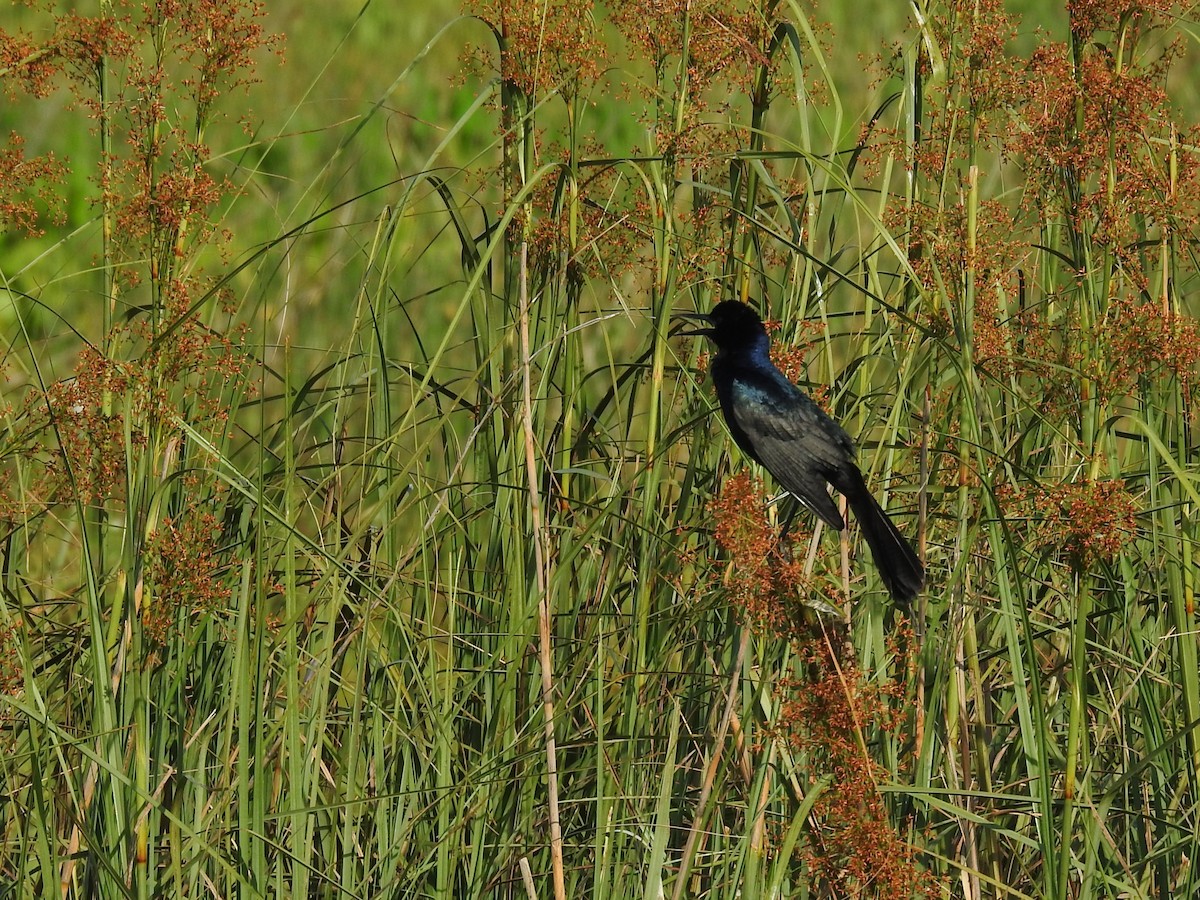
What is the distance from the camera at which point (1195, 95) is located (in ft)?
31.9

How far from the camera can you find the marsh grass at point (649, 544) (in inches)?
83.1

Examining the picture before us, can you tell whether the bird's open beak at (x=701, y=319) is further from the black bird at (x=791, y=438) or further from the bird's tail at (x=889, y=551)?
the bird's tail at (x=889, y=551)

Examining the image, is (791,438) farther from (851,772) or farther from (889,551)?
(851,772)

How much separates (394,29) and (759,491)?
31.8ft

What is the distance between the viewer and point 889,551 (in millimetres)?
2377

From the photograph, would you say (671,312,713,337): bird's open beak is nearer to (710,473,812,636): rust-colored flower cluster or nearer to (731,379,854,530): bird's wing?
(731,379,854,530): bird's wing

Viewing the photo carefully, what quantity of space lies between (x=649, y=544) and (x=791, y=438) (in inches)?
15.8

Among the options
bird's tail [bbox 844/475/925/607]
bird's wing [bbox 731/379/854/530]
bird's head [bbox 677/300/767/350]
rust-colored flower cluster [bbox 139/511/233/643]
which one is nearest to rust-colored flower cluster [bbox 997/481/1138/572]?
bird's tail [bbox 844/475/925/607]

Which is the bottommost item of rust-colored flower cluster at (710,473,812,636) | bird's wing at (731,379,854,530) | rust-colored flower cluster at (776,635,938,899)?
rust-colored flower cluster at (776,635,938,899)

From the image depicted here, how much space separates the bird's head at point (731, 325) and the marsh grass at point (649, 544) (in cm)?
4

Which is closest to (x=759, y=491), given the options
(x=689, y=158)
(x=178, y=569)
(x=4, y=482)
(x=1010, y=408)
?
(x=689, y=158)

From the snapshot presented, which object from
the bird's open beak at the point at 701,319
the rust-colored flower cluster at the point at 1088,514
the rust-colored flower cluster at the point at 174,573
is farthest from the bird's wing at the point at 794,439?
the rust-colored flower cluster at the point at 174,573

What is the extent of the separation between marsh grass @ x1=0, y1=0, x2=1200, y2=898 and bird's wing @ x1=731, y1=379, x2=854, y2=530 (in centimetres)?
6

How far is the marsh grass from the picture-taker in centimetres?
211
